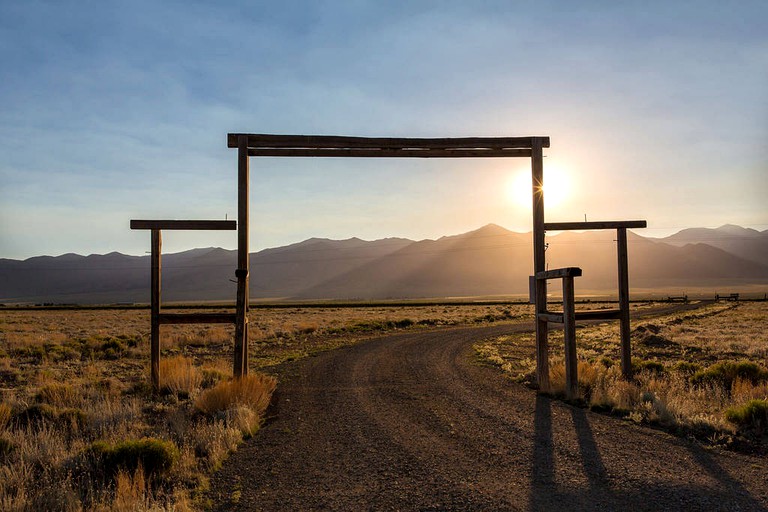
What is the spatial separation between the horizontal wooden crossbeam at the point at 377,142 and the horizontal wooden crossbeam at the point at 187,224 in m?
1.75

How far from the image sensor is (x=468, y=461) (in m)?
6.73

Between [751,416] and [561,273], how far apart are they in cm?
372

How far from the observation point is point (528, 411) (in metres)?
9.56

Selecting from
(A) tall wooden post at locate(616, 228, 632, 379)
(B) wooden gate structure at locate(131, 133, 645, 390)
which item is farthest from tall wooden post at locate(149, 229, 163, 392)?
(A) tall wooden post at locate(616, 228, 632, 379)

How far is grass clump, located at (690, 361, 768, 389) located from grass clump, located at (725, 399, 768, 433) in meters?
4.60

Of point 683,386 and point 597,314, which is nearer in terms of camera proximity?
point 683,386

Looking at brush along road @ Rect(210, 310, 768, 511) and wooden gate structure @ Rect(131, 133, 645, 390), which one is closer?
brush along road @ Rect(210, 310, 768, 511)

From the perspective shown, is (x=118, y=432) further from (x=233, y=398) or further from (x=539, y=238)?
(x=539, y=238)

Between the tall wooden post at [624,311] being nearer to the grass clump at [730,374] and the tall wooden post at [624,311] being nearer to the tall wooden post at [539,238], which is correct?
the grass clump at [730,374]

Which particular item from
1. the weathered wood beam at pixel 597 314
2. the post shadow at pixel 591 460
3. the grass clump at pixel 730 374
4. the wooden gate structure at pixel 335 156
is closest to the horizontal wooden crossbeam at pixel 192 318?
the wooden gate structure at pixel 335 156

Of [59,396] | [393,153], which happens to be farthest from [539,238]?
[59,396]

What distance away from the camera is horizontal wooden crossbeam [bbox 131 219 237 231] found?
38.5 feet

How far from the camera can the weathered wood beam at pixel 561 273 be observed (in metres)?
10.3

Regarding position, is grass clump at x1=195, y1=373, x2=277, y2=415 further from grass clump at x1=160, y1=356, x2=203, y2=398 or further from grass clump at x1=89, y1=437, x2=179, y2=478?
grass clump at x1=89, y1=437, x2=179, y2=478
